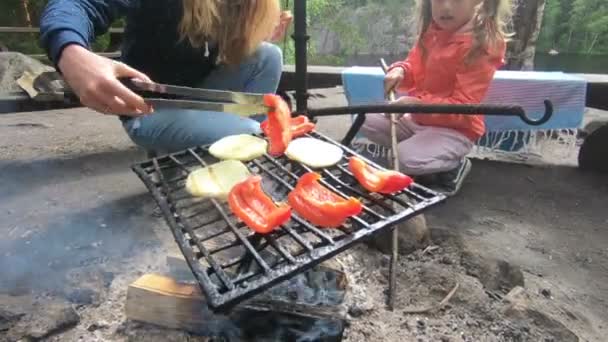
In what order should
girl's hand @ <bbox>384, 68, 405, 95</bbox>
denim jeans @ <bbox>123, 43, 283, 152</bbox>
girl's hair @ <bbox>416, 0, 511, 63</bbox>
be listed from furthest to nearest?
1. girl's hand @ <bbox>384, 68, 405, 95</bbox>
2. girl's hair @ <bbox>416, 0, 511, 63</bbox>
3. denim jeans @ <bbox>123, 43, 283, 152</bbox>

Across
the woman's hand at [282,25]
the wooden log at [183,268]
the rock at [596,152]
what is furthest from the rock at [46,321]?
the rock at [596,152]

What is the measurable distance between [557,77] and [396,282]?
2.35 meters

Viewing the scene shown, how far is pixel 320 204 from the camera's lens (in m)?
1.19

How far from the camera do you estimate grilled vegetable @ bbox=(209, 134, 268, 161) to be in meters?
1.56

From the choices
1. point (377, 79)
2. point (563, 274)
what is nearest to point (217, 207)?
point (563, 274)

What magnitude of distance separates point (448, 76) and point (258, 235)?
2.06m

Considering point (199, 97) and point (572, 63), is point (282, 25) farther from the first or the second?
point (572, 63)

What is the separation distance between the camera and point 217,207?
1.25 meters

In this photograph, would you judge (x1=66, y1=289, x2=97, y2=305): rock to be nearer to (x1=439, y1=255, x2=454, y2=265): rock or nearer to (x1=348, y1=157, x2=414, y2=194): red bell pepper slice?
(x1=348, y1=157, x2=414, y2=194): red bell pepper slice

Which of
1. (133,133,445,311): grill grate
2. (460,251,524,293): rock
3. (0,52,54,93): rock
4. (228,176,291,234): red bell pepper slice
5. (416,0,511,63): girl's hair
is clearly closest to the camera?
(133,133,445,311): grill grate

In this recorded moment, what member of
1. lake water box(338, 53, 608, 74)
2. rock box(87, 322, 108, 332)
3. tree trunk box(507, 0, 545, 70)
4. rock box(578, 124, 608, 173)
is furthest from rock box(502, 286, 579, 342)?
lake water box(338, 53, 608, 74)

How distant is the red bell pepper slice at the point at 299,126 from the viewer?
66.9 inches

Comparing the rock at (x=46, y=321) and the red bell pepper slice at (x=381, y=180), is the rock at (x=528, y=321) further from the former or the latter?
the rock at (x=46, y=321)

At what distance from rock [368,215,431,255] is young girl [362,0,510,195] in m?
0.79
